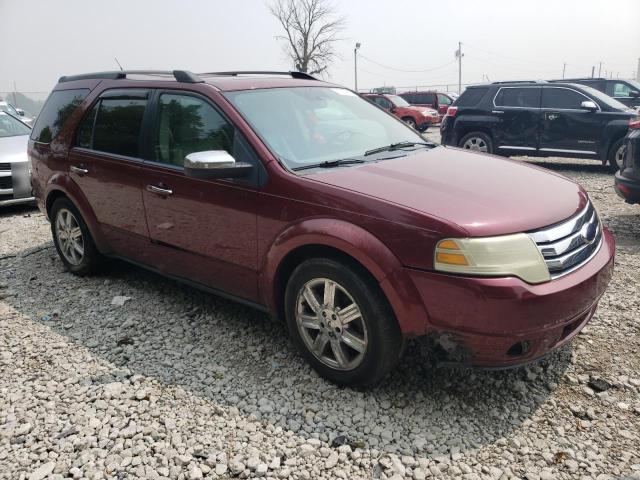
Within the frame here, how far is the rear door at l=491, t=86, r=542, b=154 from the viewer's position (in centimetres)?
1027

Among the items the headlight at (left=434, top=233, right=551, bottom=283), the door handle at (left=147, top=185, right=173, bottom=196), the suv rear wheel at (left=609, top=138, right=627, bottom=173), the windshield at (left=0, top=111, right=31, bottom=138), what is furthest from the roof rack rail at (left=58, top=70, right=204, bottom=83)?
the suv rear wheel at (left=609, top=138, right=627, bottom=173)

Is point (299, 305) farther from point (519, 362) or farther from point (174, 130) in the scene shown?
point (174, 130)

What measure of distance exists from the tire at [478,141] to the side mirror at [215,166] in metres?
8.54

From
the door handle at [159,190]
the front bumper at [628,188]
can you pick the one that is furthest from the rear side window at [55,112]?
the front bumper at [628,188]

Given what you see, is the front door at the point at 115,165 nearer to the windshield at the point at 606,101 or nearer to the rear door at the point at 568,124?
the rear door at the point at 568,124

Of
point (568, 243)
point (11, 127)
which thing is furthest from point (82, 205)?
point (11, 127)

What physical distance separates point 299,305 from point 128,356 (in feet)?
4.18

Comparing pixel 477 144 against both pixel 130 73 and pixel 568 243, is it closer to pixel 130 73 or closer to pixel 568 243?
pixel 130 73

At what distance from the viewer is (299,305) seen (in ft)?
9.96

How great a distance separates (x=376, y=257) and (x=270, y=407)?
3.39 feet

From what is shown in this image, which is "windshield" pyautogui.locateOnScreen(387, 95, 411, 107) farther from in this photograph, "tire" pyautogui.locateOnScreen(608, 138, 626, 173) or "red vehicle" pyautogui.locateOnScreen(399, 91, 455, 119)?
"tire" pyautogui.locateOnScreen(608, 138, 626, 173)

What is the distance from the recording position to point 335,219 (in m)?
2.76

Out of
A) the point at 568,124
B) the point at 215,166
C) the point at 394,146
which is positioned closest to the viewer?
the point at 215,166

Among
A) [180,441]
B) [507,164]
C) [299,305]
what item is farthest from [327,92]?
[180,441]
